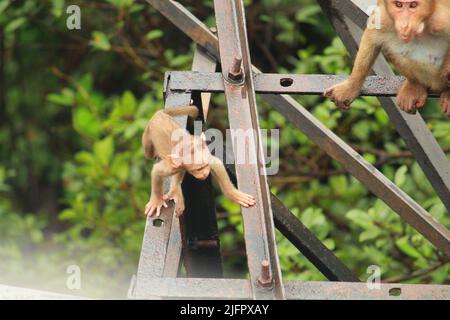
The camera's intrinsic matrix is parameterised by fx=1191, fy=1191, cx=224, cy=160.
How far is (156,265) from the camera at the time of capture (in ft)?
13.9

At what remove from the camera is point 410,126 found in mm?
5375

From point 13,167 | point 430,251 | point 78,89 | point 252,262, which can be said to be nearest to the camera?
point 252,262

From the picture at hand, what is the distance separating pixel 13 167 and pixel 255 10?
2.78 meters

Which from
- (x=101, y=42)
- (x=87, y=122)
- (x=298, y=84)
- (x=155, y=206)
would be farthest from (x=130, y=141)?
(x=155, y=206)

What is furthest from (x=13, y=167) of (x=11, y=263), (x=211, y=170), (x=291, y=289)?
(x=291, y=289)

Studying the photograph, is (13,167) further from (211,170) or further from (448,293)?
(448,293)

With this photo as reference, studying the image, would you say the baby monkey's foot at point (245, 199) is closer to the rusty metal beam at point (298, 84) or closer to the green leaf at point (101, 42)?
the rusty metal beam at point (298, 84)

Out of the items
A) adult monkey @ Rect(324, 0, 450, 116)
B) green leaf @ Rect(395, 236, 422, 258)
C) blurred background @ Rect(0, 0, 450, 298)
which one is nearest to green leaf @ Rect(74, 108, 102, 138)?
blurred background @ Rect(0, 0, 450, 298)

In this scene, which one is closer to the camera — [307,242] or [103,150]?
[307,242]

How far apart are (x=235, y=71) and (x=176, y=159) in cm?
48

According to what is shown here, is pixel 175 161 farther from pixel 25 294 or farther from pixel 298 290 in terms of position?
pixel 25 294

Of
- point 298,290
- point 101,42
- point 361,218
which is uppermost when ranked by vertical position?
point 298,290

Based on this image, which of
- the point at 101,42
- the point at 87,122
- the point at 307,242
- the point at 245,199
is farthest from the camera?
the point at 87,122

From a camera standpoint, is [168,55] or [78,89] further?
[78,89]
